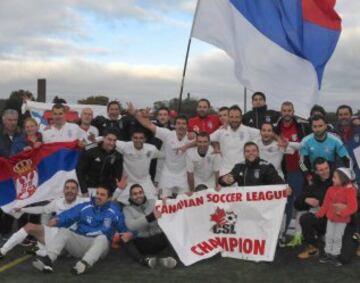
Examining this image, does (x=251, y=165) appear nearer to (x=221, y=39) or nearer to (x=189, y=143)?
(x=189, y=143)

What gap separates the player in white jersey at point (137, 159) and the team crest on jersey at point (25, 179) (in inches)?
60.1

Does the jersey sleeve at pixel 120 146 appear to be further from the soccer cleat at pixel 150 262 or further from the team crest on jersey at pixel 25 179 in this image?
the soccer cleat at pixel 150 262

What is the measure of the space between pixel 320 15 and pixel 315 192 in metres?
4.40

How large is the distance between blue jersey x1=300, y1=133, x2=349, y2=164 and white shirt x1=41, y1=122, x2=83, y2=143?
394 centimetres

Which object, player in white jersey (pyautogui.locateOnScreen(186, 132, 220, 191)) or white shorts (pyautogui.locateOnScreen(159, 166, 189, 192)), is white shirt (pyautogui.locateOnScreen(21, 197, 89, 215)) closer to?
white shorts (pyautogui.locateOnScreen(159, 166, 189, 192))

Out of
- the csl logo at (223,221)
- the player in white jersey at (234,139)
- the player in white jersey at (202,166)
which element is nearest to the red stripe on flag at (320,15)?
the player in white jersey at (234,139)

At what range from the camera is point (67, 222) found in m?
7.50

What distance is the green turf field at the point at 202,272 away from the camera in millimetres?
6750

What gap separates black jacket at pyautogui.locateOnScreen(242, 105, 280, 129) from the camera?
360 inches

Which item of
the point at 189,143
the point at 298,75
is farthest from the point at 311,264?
the point at 298,75

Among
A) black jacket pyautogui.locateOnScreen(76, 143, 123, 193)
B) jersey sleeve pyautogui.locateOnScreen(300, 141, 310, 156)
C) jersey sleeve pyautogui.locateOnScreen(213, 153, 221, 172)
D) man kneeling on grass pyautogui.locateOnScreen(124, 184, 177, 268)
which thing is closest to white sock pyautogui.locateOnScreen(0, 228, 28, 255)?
black jacket pyautogui.locateOnScreen(76, 143, 123, 193)

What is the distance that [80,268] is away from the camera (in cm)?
685

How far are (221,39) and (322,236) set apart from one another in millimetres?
4429

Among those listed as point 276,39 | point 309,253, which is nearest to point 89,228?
point 309,253
